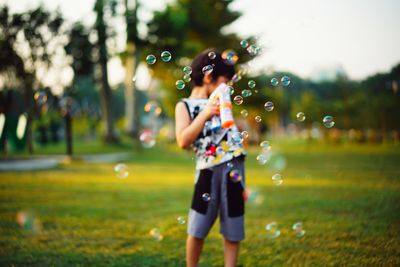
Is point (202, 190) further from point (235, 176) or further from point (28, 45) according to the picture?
point (28, 45)

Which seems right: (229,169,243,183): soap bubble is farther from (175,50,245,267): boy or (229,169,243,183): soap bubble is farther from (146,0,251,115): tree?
(146,0,251,115): tree

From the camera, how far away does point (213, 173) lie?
2410 millimetres

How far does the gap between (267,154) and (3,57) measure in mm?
14068

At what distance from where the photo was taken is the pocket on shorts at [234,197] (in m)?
2.39

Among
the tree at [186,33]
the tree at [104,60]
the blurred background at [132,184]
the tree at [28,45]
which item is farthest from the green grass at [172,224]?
the tree at [186,33]

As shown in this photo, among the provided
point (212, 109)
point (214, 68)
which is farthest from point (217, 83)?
point (212, 109)

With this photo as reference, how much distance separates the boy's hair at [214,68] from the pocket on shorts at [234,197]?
687 millimetres

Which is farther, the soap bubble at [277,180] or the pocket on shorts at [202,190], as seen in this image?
the soap bubble at [277,180]

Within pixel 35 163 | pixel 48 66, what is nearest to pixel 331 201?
pixel 35 163

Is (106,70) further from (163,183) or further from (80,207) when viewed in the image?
(80,207)

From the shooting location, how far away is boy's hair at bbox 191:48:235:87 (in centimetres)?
249

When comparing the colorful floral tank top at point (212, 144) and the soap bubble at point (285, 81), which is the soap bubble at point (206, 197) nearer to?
the colorful floral tank top at point (212, 144)

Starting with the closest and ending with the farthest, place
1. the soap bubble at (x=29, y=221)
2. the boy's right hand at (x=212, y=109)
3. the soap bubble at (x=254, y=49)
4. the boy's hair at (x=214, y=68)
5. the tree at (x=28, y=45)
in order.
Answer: the boy's right hand at (x=212, y=109)
the boy's hair at (x=214, y=68)
the soap bubble at (x=254, y=49)
the soap bubble at (x=29, y=221)
the tree at (x=28, y=45)

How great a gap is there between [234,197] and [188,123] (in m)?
0.58
